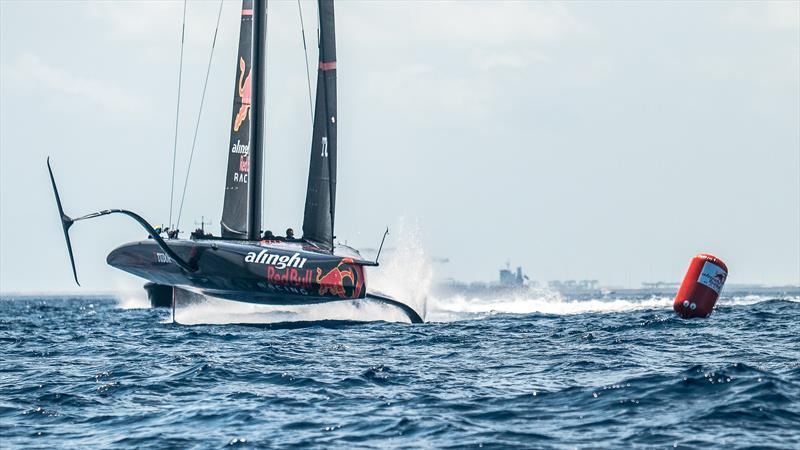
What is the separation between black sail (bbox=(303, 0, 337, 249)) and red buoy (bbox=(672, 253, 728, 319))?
8702mm

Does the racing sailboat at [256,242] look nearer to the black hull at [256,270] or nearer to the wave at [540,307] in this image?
the black hull at [256,270]

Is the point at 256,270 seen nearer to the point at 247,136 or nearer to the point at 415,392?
the point at 247,136

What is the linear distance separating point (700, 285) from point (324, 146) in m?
9.83

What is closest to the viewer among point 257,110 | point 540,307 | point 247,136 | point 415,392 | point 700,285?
point 415,392

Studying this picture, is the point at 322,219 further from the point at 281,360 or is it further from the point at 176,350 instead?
the point at 281,360

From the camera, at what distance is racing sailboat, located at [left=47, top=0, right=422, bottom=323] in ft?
74.8

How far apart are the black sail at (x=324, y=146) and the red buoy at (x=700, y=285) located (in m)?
8.70

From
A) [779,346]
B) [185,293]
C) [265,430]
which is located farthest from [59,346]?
[779,346]

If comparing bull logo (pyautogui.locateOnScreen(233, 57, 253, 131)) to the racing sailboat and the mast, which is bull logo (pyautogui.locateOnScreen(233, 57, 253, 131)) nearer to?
the racing sailboat

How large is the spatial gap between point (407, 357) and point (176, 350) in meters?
4.62

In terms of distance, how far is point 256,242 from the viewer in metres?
24.5

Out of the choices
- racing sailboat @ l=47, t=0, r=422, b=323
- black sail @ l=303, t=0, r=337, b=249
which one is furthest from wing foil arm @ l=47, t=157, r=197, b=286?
black sail @ l=303, t=0, r=337, b=249

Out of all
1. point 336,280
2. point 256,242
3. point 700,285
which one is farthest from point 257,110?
point 700,285

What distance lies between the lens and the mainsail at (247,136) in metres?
26.0
